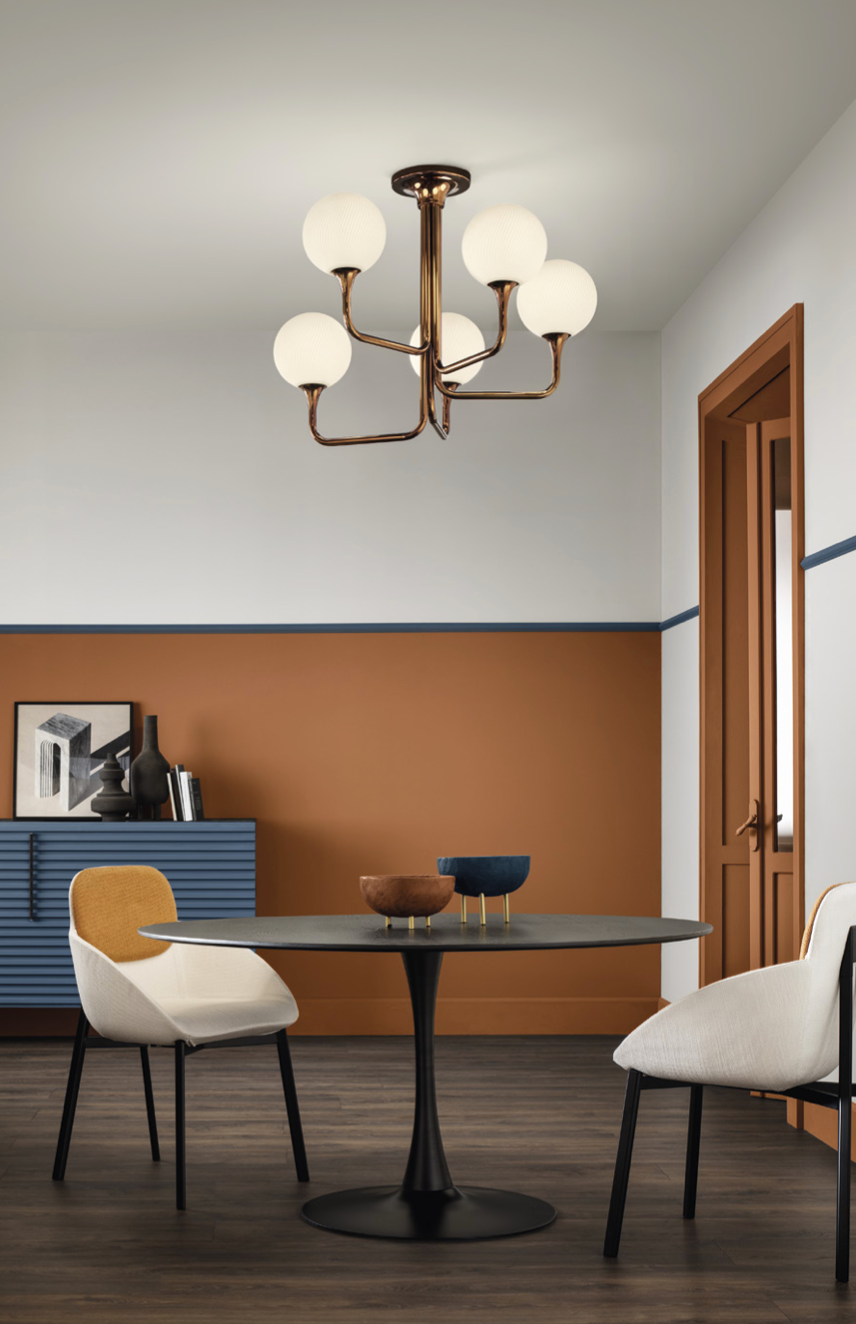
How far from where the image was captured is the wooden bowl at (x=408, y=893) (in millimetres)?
2928

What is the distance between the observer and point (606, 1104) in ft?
14.0

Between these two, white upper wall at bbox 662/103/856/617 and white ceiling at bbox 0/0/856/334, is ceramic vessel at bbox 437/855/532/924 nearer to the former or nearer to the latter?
white upper wall at bbox 662/103/856/617

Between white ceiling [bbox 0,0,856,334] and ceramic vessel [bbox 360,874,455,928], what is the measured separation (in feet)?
7.00

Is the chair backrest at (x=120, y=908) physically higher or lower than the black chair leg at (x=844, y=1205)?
higher

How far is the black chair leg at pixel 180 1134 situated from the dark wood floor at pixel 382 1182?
0.07 m

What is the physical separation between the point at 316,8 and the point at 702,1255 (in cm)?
304

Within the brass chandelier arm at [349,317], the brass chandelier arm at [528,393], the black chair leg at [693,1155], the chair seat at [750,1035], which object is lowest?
the black chair leg at [693,1155]

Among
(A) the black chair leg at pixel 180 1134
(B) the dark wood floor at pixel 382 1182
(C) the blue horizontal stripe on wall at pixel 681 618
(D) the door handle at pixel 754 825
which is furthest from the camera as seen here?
(C) the blue horizontal stripe on wall at pixel 681 618

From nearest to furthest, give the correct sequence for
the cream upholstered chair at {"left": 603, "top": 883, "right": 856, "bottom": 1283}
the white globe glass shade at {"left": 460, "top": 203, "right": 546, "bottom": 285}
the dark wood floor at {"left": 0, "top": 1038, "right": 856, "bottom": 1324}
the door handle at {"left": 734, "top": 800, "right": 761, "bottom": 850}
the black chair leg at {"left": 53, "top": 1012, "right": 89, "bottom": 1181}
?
the dark wood floor at {"left": 0, "top": 1038, "right": 856, "bottom": 1324} < the cream upholstered chair at {"left": 603, "top": 883, "right": 856, "bottom": 1283} < the white globe glass shade at {"left": 460, "top": 203, "right": 546, "bottom": 285} < the black chair leg at {"left": 53, "top": 1012, "right": 89, "bottom": 1181} < the door handle at {"left": 734, "top": 800, "right": 761, "bottom": 850}

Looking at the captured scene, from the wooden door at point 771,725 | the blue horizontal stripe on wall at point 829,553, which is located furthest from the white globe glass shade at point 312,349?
the wooden door at point 771,725

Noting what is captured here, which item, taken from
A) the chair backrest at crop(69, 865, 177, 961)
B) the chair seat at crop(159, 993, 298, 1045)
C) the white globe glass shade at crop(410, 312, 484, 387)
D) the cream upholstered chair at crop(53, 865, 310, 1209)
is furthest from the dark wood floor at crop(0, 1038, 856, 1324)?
the white globe glass shade at crop(410, 312, 484, 387)

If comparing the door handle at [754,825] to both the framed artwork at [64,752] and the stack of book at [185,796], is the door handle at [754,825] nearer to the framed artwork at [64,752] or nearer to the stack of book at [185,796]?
the stack of book at [185,796]

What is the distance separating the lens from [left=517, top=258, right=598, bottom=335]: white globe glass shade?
3430 mm

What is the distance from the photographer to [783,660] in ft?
16.0
